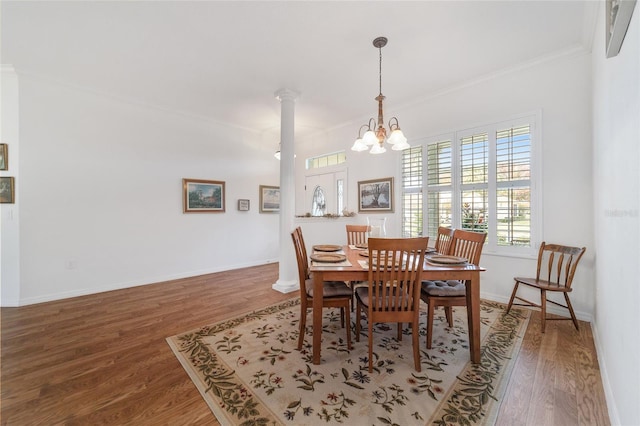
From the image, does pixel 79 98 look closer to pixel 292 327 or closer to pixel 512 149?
pixel 292 327

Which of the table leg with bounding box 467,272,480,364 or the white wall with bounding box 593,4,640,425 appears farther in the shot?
the table leg with bounding box 467,272,480,364

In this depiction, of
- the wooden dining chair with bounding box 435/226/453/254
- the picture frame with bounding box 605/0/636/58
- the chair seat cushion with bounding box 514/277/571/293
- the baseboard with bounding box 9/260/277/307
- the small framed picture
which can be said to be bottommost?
the baseboard with bounding box 9/260/277/307

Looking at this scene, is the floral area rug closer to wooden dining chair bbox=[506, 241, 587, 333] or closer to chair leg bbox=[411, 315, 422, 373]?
chair leg bbox=[411, 315, 422, 373]

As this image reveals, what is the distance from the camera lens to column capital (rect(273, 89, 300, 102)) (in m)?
3.73

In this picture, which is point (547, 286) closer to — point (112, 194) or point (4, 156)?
point (112, 194)

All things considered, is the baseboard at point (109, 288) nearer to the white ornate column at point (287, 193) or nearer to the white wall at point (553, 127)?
the white ornate column at point (287, 193)

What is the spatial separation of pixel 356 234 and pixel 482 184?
182 cm

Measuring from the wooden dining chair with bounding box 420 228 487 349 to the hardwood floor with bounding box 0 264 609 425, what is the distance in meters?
0.60

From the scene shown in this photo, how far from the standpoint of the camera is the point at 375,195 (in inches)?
179

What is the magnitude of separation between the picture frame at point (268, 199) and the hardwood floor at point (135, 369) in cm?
284

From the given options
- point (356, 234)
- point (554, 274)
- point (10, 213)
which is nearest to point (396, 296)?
point (356, 234)

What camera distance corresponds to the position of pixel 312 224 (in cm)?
422

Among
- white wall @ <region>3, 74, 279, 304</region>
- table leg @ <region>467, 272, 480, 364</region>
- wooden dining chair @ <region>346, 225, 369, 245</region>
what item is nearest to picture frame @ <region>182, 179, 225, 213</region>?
white wall @ <region>3, 74, 279, 304</region>

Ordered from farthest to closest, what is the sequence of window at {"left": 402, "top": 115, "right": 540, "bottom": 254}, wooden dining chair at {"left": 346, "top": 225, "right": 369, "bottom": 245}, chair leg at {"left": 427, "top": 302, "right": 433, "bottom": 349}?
1. wooden dining chair at {"left": 346, "top": 225, "right": 369, "bottom": 245}
2. window at {"left": 402, "top": 115, "right": 540, "bottom": 254}
3. chair leg at {"left": 427, "top": 302, "right": 433, "bottom": 349}
